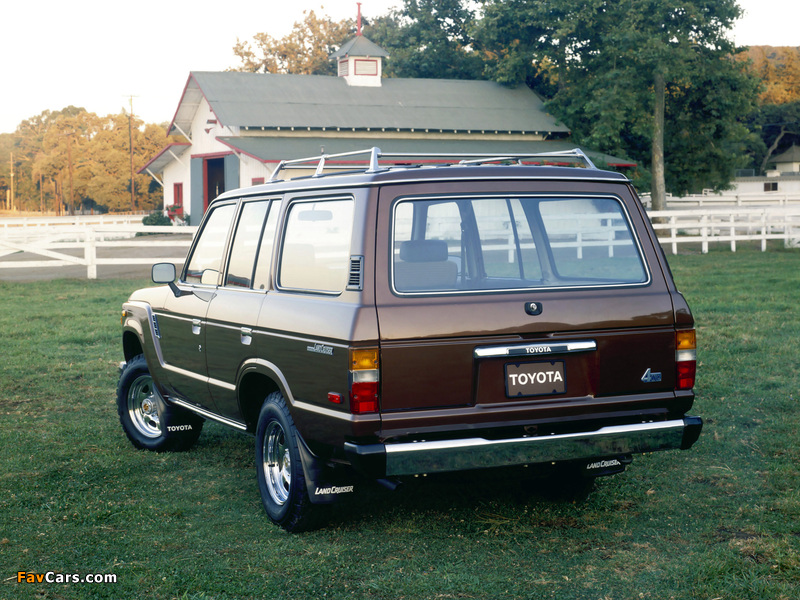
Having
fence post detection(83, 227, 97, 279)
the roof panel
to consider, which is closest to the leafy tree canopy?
the roof panel

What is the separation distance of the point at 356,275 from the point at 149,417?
342cm

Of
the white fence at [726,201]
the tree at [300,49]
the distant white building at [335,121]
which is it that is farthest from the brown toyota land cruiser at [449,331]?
the tree at [300,49]

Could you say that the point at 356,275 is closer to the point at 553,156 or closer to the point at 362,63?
Result: the point at 553,156

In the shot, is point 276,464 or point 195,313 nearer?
point 276,464

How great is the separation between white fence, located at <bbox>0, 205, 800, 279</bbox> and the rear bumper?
1.00 m

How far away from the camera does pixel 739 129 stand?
40219 mm


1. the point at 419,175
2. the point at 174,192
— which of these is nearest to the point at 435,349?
the point at 419,175

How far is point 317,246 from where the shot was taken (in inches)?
207

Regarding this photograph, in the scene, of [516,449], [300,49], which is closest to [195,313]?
[516,449]

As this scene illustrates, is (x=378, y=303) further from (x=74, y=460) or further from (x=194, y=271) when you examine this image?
(x=74, y=460)

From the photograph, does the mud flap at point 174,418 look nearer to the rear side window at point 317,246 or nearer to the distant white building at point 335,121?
the rear side window at point 317,246

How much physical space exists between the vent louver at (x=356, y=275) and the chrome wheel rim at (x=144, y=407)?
3.18m

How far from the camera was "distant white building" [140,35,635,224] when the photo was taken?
125 ft

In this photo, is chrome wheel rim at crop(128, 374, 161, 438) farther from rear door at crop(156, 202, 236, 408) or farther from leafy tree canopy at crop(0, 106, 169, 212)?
leafy tree canopy at crop(0, 106, 169, 212)
